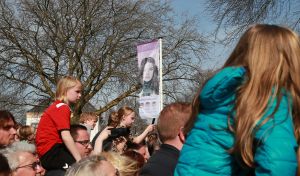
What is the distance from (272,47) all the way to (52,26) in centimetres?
2027

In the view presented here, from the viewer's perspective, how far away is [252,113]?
75.1 inches

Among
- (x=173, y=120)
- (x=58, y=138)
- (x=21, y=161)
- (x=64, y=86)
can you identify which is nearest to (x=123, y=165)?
(x=173, y=120)

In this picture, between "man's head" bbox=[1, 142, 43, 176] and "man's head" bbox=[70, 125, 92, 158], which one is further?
"man's head" bbox=[70, 125, 92, 158]

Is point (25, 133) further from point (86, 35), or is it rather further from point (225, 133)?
point (86, 35)

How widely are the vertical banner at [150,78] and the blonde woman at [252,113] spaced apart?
16.0 ft

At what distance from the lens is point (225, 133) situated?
199 cm

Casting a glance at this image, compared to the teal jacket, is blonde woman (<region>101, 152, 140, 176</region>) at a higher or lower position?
lower

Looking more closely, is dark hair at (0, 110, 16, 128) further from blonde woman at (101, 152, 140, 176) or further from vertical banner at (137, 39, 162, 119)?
vertical banner at (137, 39, 162, 119)

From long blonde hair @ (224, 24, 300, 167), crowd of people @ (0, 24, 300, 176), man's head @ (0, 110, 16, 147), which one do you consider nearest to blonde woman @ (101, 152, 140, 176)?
man's head @ (0, 110, 16, 147)

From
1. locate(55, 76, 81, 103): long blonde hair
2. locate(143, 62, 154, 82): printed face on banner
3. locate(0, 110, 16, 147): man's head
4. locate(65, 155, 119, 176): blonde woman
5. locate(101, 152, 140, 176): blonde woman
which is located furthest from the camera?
locate(143, 62, 154, 82): printed face on banner

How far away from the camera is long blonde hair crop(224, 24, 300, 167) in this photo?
191 centimetres

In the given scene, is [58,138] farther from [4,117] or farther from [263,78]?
[263,78]

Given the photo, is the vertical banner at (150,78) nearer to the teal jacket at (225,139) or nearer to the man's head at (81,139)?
the man's head at (81,139)

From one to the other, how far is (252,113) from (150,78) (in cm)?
536
